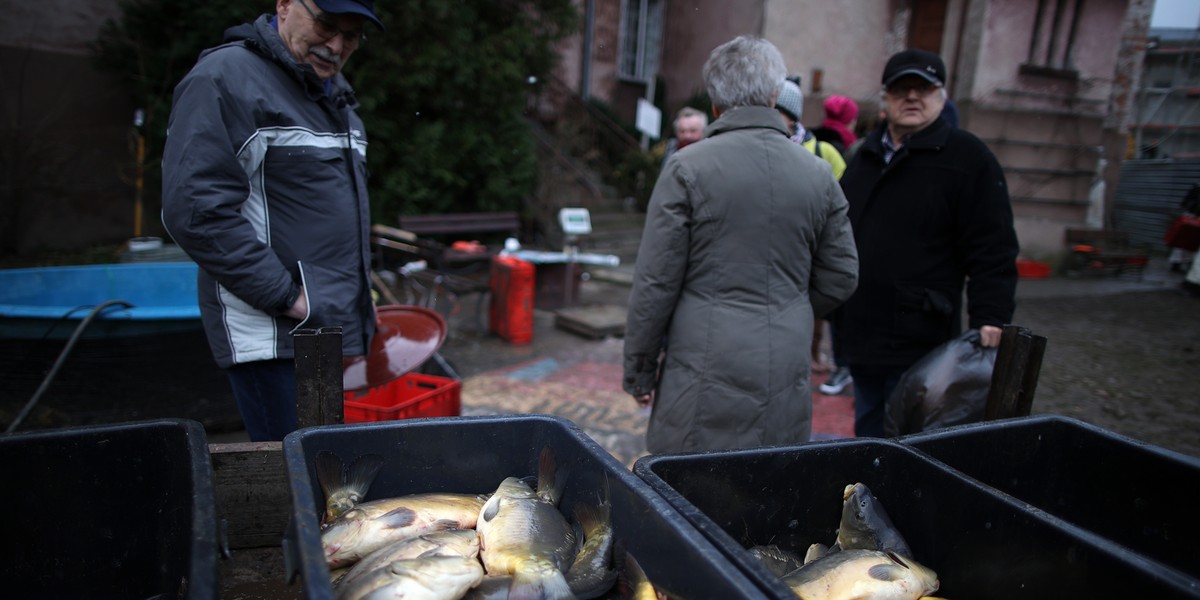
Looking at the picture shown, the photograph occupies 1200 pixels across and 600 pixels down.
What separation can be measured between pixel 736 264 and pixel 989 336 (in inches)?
40.5

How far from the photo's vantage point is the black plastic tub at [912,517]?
105cm

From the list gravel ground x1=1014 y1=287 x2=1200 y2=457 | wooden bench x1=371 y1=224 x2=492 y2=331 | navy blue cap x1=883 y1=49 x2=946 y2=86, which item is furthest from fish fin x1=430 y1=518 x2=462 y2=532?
wooden bench x1=371 y1=224 x2=492 y2=331

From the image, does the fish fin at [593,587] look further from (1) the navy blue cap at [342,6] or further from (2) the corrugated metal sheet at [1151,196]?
(2) the corrugated metal sheet at [1151,196]

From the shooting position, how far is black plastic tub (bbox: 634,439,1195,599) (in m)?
1.05

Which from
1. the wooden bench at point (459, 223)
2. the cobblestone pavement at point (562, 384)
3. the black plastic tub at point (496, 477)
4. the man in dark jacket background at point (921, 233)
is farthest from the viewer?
the wooden bench at point (459, 223)

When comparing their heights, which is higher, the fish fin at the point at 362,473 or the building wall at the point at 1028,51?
the building wall at the point at 1028,51

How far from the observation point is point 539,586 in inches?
40.5

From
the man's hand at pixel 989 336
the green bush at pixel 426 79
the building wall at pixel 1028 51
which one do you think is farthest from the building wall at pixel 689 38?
the man's hand at pixel 989 336

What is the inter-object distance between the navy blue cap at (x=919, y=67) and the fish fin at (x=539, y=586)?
2473mm

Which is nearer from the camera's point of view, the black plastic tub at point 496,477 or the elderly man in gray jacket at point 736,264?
the black plastic tub at point 496,477

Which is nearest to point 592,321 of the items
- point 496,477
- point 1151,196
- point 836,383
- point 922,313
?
point 836,383

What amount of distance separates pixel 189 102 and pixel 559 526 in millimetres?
1487

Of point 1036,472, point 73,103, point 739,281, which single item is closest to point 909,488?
point 1036,472

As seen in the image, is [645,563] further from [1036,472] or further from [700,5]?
[700,5]
